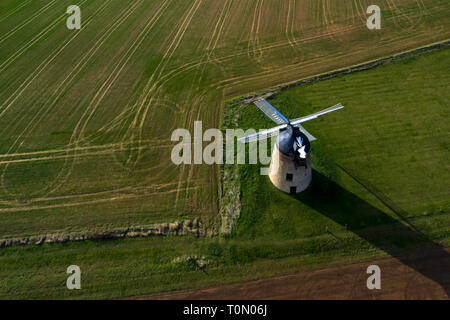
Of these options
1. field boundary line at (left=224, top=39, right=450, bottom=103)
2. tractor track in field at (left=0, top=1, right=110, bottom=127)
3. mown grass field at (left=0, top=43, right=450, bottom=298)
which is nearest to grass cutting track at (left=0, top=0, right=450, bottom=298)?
mown grass field at (left=0, top=43, right=450, bottom=298)

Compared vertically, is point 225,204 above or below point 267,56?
below

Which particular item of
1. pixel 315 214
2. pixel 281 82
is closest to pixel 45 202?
pixel 315 214

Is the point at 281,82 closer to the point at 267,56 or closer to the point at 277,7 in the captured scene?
the point at 267,56

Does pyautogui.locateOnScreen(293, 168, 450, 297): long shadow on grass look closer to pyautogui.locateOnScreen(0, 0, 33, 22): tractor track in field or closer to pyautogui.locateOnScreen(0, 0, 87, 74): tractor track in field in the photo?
pyautogui.locateOnScreen(0, 0, 87, 74): tractor track in field

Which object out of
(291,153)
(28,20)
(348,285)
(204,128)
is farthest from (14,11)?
(348,285)

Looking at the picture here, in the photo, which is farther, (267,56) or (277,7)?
(277,7)

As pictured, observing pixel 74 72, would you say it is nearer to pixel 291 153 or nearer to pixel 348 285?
pixel 291 153
